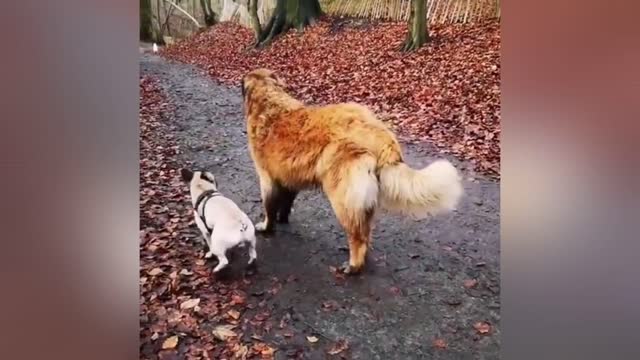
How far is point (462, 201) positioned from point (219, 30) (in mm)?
993

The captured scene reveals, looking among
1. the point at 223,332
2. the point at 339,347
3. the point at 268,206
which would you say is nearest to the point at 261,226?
the point at 268,206

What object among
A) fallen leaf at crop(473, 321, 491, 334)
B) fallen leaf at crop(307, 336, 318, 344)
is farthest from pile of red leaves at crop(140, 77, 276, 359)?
fallen leaf at crop(473, 321, 491, 334)

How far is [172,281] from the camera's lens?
1.68 meters

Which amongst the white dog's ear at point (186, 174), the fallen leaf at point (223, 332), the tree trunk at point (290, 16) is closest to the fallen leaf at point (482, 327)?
the fallen leaf at point (223, 332)

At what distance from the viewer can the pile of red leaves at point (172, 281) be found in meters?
1.64

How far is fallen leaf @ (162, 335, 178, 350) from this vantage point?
5.38ft

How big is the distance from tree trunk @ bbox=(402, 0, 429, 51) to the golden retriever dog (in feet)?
0.89

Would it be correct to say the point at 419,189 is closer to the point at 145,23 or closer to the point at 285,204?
the point at 285,204

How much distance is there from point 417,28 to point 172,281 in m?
1.16

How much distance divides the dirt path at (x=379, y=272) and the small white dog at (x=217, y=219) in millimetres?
30

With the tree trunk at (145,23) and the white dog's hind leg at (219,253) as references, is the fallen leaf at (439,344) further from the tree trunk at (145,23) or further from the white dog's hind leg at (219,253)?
the tree trunk at (145,23)
